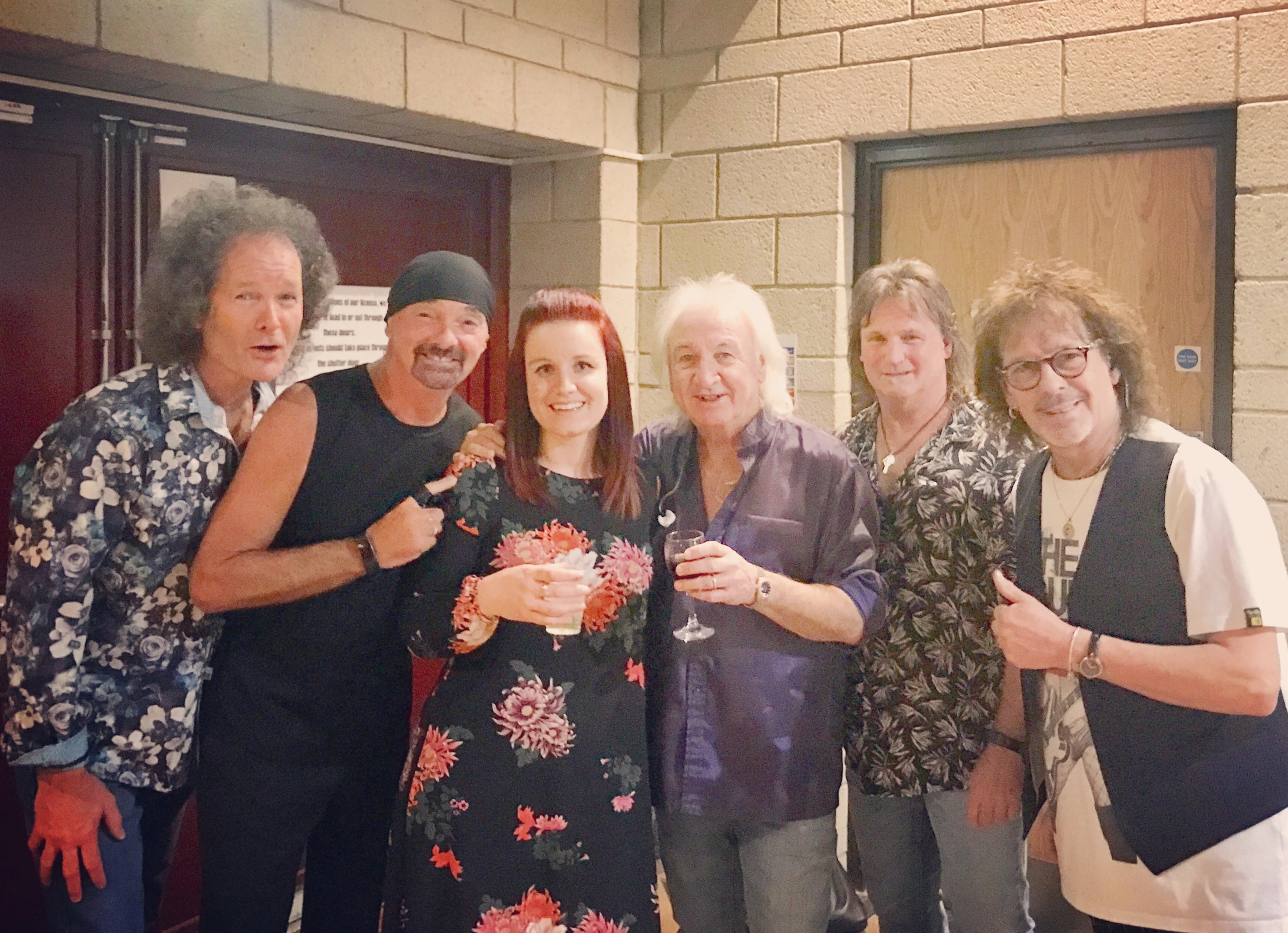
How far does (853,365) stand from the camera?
2396 mm

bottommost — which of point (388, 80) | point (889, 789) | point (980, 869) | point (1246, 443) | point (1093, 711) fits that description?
point (980, 869)

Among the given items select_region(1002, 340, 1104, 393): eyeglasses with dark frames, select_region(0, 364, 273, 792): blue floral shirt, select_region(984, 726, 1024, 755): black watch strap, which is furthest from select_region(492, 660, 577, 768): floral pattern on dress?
select_region(1002, 340, 1104, 393): eyeglasses with dark frames

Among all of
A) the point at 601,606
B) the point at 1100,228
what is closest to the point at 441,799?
the point at 601,606

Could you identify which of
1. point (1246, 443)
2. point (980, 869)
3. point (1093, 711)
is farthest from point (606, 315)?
point (1246, 443)

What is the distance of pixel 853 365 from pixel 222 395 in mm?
1262

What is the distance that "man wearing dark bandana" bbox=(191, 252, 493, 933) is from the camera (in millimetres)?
2027

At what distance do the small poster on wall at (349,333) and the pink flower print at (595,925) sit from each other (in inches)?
67.8

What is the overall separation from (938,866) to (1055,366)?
3.68 ft

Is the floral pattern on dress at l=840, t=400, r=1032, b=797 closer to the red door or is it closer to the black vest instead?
the black vest

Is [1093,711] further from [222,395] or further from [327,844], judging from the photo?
[222,395]

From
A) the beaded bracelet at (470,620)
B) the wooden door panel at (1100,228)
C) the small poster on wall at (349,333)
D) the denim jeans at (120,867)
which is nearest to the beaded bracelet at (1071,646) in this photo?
the beaded bracelet at (470,620)

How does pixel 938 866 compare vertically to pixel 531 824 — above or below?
below

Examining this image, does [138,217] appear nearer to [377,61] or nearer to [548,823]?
[377,61]

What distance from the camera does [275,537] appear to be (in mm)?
2090
